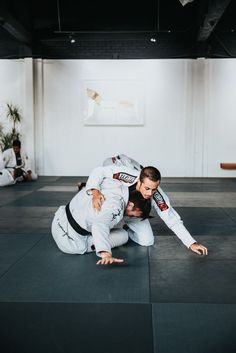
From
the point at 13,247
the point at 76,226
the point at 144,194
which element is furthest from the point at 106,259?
the point at 13,247

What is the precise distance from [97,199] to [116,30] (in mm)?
8186

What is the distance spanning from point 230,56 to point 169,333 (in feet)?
32.1

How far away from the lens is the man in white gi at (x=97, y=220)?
9.44 ft

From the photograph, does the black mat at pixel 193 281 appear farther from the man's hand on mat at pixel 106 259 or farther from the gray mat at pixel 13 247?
the gray mat at pixel 13 247

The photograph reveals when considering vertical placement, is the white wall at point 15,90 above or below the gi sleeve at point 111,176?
above

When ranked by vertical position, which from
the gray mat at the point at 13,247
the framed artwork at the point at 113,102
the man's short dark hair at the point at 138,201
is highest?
the framed artwork at the point at 113,102

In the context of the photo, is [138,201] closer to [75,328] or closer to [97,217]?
[97,217]

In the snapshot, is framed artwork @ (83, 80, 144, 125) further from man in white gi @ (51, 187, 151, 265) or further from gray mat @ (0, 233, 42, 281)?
man in white gi @ (51, 187, 151, 265)

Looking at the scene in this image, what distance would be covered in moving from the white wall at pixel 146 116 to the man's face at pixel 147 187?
7852 millimetres

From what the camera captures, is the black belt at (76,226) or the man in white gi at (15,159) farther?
the man in white gi at (15,159)

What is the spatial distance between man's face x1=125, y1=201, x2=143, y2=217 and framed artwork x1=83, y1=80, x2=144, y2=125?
7.66 metres

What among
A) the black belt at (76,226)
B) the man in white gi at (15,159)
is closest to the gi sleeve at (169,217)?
the black belt at (76,226)

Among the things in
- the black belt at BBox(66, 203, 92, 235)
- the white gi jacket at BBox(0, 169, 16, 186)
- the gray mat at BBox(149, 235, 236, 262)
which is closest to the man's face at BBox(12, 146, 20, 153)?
the white gi jacket at BBox(0, 169, 16, 186)

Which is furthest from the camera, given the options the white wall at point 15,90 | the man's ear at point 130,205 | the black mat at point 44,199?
the white wall at point 15,90
